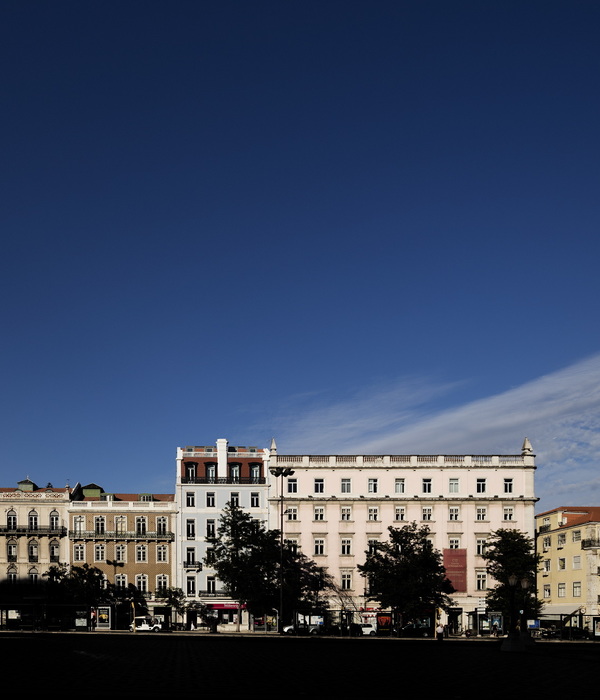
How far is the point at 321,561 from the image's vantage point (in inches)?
3533

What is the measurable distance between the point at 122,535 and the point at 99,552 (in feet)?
9.54

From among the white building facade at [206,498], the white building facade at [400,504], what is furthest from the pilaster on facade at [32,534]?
the white building facade at [400,504]

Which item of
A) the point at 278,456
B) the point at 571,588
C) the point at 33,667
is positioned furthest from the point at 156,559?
the point at 33,667

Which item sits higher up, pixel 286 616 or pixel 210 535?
pixel 210 535

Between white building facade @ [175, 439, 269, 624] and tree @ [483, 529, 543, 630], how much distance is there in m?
21.3

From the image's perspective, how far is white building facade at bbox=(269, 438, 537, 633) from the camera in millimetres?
89375

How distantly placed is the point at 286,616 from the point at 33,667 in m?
58.7

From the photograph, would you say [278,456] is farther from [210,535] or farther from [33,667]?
[33,667]

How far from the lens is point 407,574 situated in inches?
3115

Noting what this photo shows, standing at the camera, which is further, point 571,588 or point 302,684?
point 571,588

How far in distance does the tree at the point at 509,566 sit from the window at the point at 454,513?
4746 millimetres

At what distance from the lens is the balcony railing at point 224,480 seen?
94.6 meters

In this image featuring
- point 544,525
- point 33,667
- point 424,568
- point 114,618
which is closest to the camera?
point 33,667

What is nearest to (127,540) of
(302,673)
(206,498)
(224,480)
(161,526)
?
(161,526)
